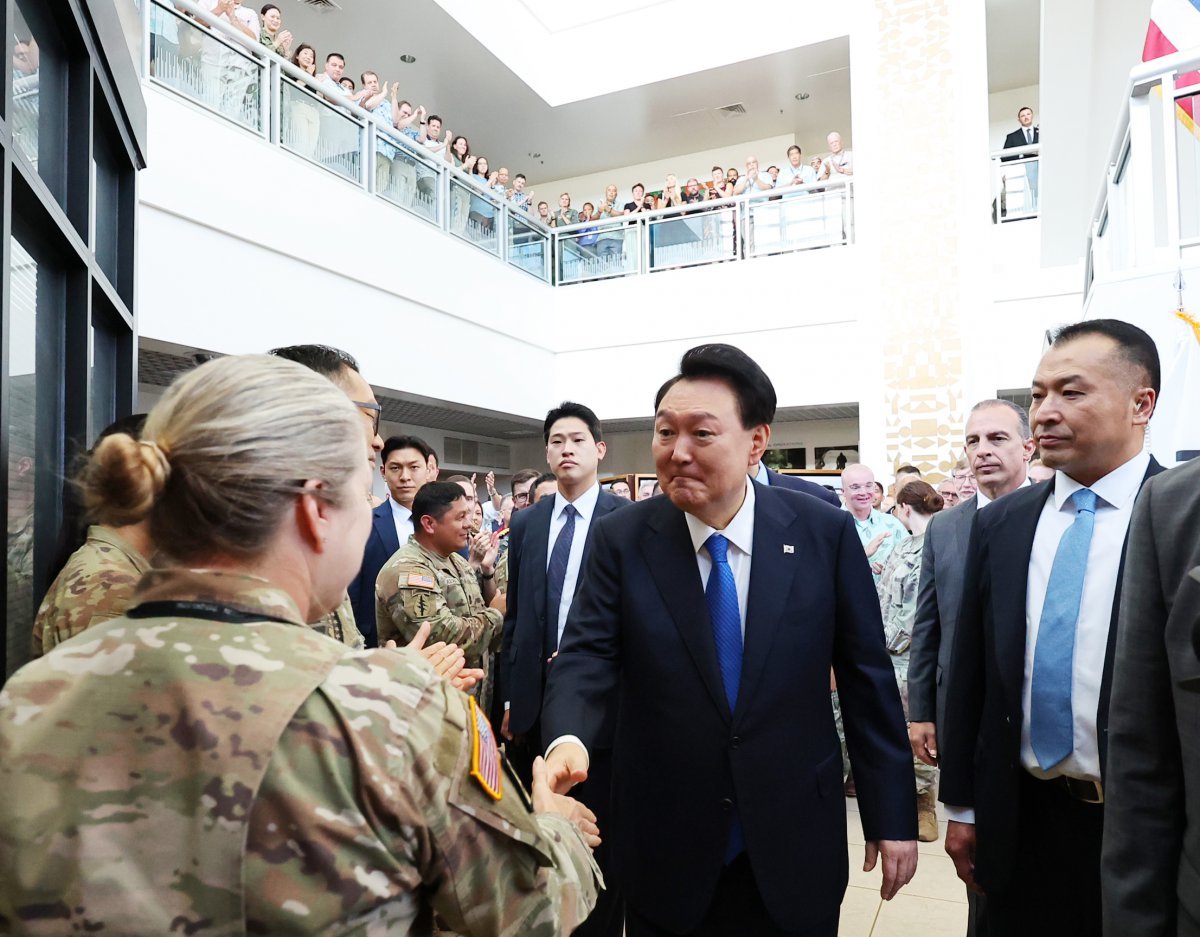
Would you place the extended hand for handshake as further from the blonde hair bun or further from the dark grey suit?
the dark grey suit

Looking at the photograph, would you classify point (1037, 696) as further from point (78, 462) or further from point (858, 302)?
point (858, 302)

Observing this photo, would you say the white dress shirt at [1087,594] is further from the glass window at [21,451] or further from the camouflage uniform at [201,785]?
the glass window at [21,451]

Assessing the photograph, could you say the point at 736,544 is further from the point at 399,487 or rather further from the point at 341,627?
the point at 399,487

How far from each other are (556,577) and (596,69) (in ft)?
40.0

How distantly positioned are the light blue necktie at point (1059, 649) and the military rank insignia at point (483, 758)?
136cm

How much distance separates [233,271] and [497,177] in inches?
250

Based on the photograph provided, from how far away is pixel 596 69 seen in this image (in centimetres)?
1346

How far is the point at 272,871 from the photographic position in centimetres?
80

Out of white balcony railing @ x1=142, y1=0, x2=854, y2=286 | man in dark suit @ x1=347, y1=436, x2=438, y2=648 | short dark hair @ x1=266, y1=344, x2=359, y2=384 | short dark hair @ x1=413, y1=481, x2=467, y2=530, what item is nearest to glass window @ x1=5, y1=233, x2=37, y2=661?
short dark hair @ x1=266, y1=344, x2=359, y2=384

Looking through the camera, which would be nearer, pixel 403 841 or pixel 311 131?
pixel 403 841

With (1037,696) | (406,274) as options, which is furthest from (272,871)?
(406,274)

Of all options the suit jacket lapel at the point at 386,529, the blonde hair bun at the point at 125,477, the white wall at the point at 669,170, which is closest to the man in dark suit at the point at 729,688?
the blonde hair bun at the point at 125,477

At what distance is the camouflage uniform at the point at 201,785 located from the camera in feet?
2.62

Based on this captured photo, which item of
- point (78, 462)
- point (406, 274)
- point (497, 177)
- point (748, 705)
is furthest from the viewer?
point (497, 177)
